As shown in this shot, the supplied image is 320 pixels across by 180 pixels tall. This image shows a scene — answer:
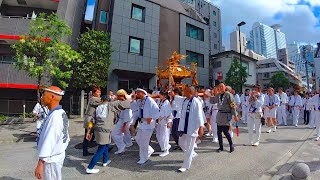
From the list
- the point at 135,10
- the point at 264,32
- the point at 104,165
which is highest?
the point at 264,32

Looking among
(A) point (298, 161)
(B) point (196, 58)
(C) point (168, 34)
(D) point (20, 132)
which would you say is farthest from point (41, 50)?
(B) point (196, 58)

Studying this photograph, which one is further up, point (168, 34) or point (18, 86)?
point (168, 34)

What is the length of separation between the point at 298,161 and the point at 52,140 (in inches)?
231

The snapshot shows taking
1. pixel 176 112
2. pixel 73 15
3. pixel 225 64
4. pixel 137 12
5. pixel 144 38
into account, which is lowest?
pixel 176 112

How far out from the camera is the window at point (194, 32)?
26059mm

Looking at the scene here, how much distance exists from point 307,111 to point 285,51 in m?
74.6

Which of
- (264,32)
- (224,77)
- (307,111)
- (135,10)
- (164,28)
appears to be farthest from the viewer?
(264,32)

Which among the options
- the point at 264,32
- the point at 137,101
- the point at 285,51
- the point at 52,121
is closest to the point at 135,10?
the point at 137,101

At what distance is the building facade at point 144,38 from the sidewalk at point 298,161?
14799 millimetres

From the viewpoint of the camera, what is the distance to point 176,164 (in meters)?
5.93

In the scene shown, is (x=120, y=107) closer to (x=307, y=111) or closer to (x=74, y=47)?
(x=307, y=111)

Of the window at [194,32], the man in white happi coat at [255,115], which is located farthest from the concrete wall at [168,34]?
the man in white happi coat at [255,115]

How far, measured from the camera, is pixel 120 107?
617cm

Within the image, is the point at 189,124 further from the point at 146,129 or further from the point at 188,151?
the point at 146,129
